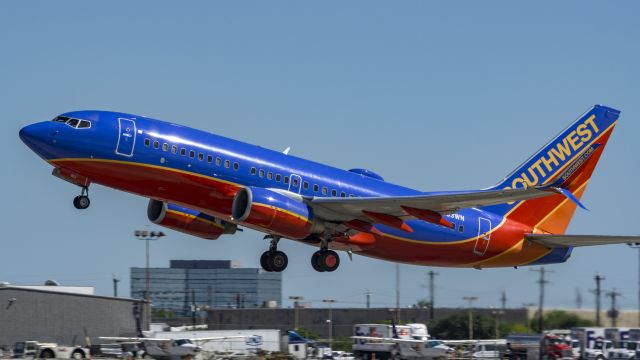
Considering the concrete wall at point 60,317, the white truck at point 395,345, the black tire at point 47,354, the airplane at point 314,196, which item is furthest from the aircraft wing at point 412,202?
the concrete wall at point 60,317

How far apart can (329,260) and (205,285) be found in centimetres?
12478

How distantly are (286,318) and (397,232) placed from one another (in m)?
77.0

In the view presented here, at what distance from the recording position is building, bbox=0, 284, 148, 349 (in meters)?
78.8

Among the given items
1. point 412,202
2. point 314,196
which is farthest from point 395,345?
point 412,202

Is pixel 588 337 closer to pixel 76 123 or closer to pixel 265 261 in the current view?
pixel 265 261

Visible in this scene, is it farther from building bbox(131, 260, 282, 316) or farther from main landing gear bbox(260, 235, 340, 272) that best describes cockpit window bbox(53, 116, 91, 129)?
building bbox(131, 260, 282, 316)

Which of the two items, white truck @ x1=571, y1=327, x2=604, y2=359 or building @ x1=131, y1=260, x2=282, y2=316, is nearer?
white truck @ x1=571, y1=327, x2=604, y2=359

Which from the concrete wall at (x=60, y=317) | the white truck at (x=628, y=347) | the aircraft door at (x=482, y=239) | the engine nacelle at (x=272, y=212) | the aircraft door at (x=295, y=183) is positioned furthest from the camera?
the concrete wall at (x=60, y=317)

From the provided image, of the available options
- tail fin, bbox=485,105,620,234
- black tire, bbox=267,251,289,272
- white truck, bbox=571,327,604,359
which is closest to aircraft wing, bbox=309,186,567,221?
black tire, bbox=267,251,289,272

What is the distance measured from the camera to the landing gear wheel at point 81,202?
43438 mm

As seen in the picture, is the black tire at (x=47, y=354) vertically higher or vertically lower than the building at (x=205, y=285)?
lower

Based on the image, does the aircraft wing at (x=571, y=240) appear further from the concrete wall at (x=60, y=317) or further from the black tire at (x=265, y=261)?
the concrete wall at (x=60, y=317)

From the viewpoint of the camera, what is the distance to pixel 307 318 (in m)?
125

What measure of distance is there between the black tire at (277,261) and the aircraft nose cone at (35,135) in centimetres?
1233
